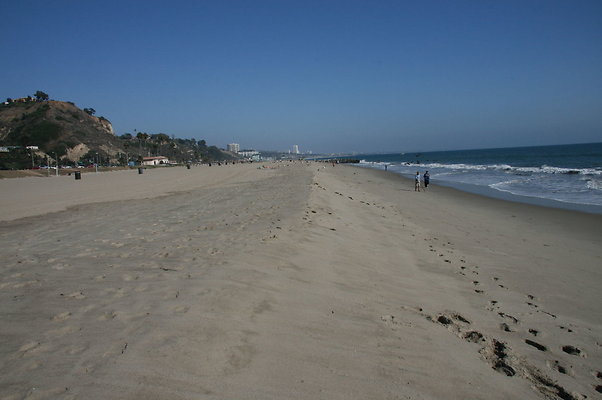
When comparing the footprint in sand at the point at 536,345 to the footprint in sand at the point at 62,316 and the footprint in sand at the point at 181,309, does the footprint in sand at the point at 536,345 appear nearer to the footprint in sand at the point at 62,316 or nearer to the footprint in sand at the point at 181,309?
the footprint in sand at the point at 181,309

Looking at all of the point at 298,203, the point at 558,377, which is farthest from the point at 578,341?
the point at 298,203

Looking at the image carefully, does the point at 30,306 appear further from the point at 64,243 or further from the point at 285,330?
the point at 64,243

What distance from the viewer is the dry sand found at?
2.59 m

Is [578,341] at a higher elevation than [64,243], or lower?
lower

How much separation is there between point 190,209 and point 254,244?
6410 millimetres

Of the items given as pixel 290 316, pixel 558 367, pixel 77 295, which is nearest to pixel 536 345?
pixel 558 367

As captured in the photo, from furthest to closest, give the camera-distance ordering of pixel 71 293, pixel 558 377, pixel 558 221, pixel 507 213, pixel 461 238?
pixel 507 213, pixel 558 221, pixel 461 238, pixel 71 293, pixel 558 377

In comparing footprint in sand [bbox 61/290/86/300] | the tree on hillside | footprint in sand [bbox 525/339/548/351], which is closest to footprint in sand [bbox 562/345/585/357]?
footprint in sand [bbox 525/339/548/351]

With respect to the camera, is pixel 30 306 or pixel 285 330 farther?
pixel 30 306

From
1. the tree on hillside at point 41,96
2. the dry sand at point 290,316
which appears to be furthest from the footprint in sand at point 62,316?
the tree on hillside at point 41,96

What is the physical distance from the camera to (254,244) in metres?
6.43

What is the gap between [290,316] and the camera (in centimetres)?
365

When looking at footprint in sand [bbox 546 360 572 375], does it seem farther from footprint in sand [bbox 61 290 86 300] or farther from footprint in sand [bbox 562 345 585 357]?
footprint in sand [bbox 61 290 86 300]

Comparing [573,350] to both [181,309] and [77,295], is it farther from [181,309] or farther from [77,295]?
[77,295]
